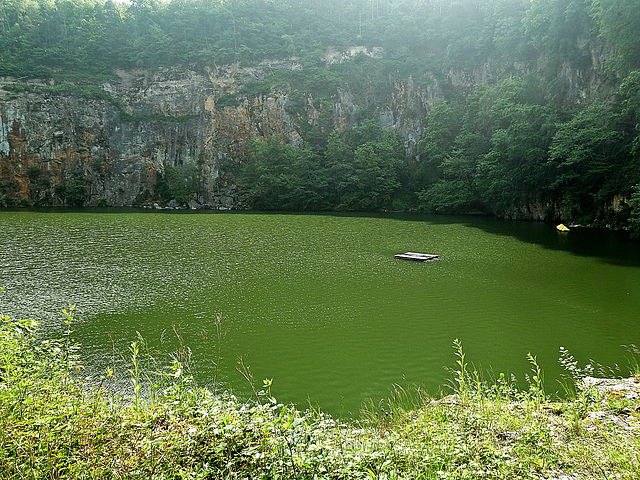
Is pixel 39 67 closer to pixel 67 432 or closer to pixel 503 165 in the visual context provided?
pixel 503 165

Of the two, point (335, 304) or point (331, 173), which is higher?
point (331, 173)

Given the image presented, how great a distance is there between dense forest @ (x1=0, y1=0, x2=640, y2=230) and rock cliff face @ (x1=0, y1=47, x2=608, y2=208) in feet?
3.03

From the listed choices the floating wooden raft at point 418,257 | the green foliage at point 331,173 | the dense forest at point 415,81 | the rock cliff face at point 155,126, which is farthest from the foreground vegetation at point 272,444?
the rock cliff face at point 155,126

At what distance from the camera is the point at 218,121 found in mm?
48406

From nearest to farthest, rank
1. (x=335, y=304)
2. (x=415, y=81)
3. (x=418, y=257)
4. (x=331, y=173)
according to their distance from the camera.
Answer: (x=335, y=304) < (x=418, y=257) < (x=331, y=173) < (x=415, y=81)

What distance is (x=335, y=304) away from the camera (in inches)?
377

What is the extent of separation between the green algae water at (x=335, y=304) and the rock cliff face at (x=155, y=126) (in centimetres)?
3035

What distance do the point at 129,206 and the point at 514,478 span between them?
51368 mm

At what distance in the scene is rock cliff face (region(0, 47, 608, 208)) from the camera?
44125mm

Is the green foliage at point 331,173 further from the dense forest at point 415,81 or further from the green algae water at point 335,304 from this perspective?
the green algae water at point 335,304

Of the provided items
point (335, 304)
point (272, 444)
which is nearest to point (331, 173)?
point (335, 304)

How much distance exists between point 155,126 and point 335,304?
46572 mm

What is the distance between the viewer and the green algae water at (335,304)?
20.6 feet

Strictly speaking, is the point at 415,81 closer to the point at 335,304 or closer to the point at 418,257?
the point at 418,257
